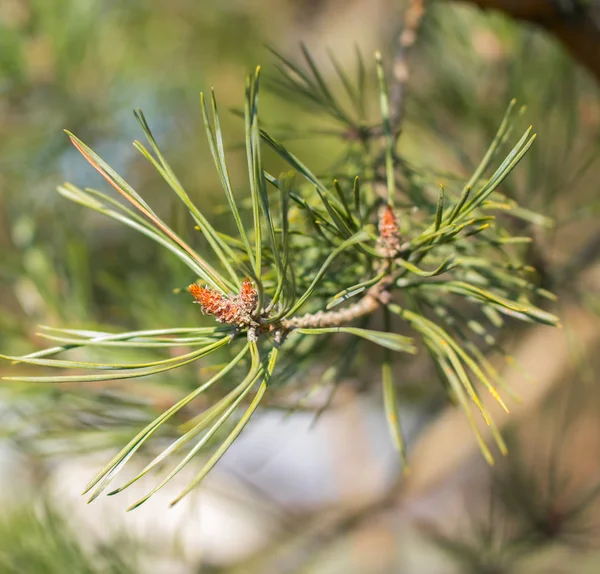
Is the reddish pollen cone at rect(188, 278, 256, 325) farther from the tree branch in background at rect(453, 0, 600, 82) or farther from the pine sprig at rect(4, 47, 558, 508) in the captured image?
the tree branch in background at rect(453, 0, 600, 82)

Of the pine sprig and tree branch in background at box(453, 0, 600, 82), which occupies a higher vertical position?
tree branch in background at box(453, 0, 600, 82)

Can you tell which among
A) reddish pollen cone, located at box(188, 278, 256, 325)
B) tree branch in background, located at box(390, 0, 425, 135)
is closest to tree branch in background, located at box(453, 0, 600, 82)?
tree branch in background, located at box(390, 0, 425, 135)

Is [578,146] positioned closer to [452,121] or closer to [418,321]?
[452,121]

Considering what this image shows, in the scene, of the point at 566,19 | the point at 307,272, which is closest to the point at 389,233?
the point at 307,272

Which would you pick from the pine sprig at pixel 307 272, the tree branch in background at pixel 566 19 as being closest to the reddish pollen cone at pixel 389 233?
the pine sprig at pixel 307 272

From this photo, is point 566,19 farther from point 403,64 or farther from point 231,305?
point 231,305

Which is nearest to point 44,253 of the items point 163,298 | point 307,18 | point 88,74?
point 163,298
